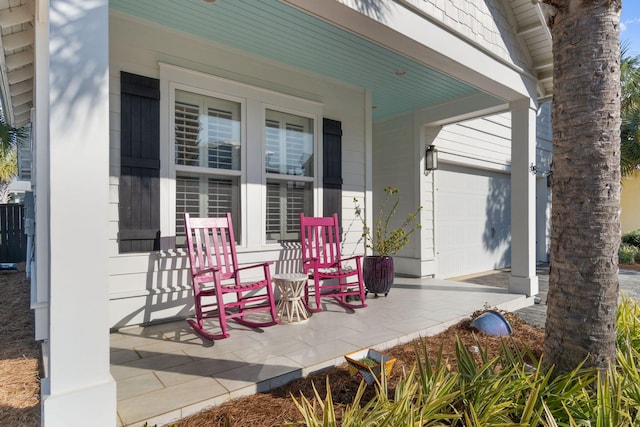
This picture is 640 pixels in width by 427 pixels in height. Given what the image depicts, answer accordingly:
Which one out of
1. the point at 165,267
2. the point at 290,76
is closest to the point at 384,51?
the point at 290,76

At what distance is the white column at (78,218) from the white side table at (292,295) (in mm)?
1885

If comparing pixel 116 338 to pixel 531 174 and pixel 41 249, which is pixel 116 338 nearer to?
pixel 41 249

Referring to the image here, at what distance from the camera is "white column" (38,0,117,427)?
1533 mm

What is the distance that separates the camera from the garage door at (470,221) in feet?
20.9

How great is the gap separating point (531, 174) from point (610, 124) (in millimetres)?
3062

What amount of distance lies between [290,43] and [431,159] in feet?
10.1

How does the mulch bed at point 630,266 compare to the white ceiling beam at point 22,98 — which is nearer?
the white ceiling beam at point 22,98

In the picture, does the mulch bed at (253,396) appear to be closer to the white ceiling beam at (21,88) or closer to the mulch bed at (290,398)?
the mulch bed at (290,398)

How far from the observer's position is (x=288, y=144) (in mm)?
4438

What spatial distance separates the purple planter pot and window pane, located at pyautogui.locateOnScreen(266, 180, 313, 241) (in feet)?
3.14

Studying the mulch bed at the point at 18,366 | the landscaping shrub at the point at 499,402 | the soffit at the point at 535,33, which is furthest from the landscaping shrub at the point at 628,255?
the mulch bed at the point at 18,366

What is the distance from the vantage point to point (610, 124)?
184 cm

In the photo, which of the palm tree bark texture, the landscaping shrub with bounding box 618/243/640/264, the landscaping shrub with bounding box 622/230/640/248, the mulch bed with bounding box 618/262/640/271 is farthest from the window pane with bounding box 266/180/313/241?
the landscaping shrub with bounding box 622/230/640/248

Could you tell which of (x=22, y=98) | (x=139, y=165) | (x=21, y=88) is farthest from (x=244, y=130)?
(x=22, y=98)
